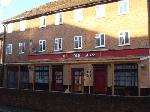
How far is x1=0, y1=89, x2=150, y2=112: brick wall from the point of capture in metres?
22.3

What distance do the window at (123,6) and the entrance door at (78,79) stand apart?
7144mm

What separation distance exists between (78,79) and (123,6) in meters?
8.86

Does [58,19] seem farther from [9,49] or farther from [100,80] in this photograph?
[9,49]

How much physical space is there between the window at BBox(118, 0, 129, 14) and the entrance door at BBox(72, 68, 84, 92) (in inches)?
281

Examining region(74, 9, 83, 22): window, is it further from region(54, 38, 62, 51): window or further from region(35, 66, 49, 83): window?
region(35, 66, 49, 83): window

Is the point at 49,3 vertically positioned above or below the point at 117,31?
above

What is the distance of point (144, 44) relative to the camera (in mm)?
33688

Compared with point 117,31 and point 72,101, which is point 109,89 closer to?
point 117,31

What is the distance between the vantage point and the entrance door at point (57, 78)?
4138 centimetres

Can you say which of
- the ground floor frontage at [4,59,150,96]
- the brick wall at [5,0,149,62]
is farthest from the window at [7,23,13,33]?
the ground floor frontage at [4,59,150,96]

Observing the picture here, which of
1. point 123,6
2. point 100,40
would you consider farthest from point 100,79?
point 123,6

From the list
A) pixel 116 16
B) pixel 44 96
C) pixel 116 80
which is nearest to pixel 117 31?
pixel 116 16

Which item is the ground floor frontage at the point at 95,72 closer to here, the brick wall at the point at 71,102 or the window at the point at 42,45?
the window at the point at 42,45

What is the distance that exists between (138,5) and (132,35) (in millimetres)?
2674
